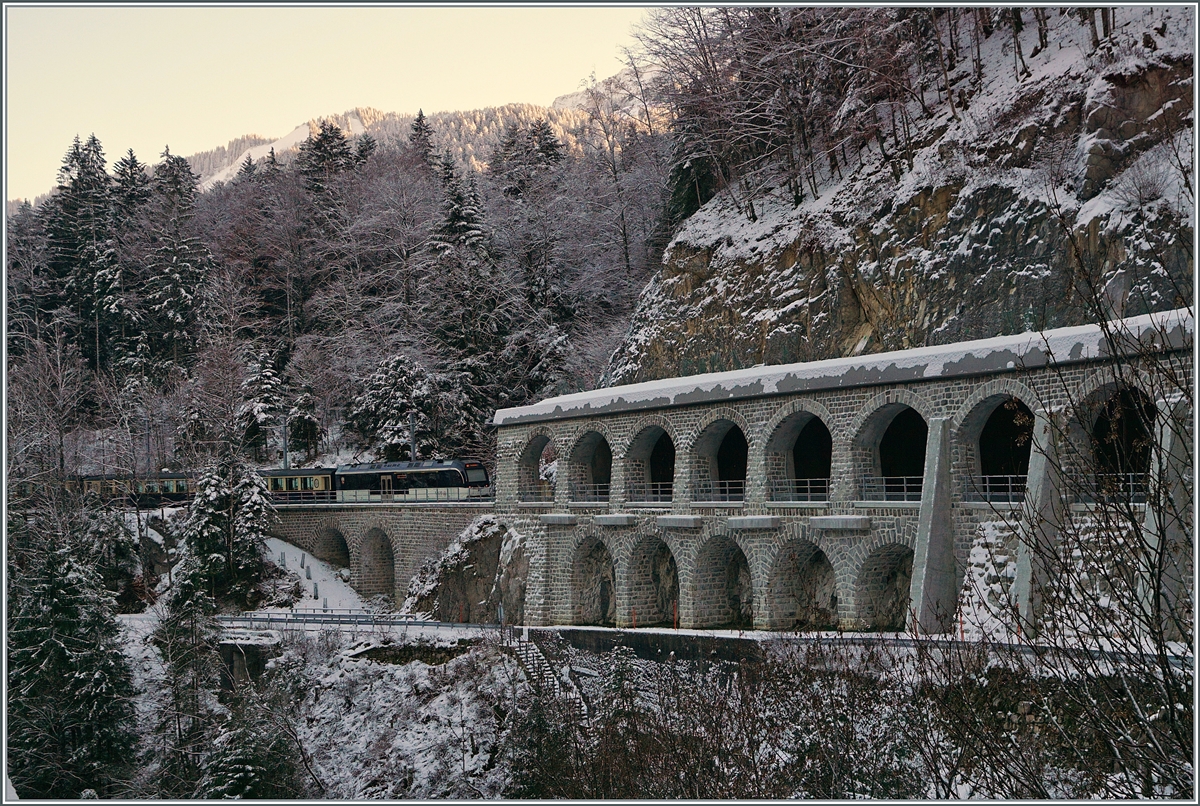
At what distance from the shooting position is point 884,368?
23516mm

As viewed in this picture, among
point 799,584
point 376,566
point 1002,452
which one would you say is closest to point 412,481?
point 376,566

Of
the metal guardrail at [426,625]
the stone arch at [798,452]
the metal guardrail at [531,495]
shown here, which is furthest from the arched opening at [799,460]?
the metal guardrail at [531,495]

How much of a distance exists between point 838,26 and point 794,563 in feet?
64.4

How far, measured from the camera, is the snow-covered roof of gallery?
1936 cm

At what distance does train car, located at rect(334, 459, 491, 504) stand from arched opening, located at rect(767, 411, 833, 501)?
14693 mm

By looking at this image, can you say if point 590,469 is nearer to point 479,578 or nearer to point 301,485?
point 479,578

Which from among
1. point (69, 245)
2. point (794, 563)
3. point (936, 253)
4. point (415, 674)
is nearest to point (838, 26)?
point (936, 253)

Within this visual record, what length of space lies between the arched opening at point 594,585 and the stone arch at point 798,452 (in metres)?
6.41

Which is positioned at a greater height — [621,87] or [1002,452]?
[621,87]

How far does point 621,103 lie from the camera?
56.5 meters

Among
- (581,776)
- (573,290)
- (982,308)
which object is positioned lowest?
(581,776)

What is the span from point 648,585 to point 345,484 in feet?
59.3

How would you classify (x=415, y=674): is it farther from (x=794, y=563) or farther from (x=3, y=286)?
(x=3, y=286)

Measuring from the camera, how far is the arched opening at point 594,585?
31406mm
